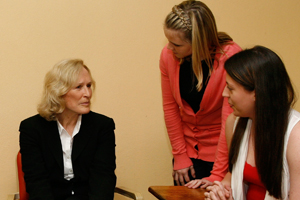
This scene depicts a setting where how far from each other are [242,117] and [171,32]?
1.94ft

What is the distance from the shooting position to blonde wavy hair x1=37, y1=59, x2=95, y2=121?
208 cm

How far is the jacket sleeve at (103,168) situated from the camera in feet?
6.91

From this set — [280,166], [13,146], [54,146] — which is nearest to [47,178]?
[54,146]

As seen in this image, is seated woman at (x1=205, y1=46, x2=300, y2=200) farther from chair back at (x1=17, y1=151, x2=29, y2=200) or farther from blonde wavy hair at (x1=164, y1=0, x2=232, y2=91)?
chair back at (x1=17, y1=151, x2=29, y2=200)

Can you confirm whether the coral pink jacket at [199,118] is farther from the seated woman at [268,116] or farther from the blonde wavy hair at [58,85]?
the blonde wavy hair at [58,85]

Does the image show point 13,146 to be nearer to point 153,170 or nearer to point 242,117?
point 153,170

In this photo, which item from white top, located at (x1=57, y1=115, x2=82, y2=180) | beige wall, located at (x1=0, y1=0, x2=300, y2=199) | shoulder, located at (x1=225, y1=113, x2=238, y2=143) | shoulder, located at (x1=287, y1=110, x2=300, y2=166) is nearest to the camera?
shoulder, located at (x1=287, y1=110, x2=300, y2=166)

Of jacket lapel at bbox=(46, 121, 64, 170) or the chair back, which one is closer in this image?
jacket lapel at bbox=(46, 121, 64, 170)

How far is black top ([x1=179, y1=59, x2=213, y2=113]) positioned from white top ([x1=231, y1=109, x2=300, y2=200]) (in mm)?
340

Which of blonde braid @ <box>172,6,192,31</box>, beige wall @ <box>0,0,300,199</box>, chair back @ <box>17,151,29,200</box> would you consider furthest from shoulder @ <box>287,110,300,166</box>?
chair back @ <box>17,151,29,200</box>

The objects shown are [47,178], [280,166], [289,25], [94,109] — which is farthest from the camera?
[289,25]

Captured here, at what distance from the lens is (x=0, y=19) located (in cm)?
243

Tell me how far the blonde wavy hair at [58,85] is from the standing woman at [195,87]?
554 millimetres

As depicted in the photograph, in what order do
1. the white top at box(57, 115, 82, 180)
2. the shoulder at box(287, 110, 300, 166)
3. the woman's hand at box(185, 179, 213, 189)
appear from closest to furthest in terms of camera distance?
the shoulder at box(287, 110, 300, 166) → the woman's hand at box(185, 179, 213, 189) → the white top at box(57, 115, 82, 180)
